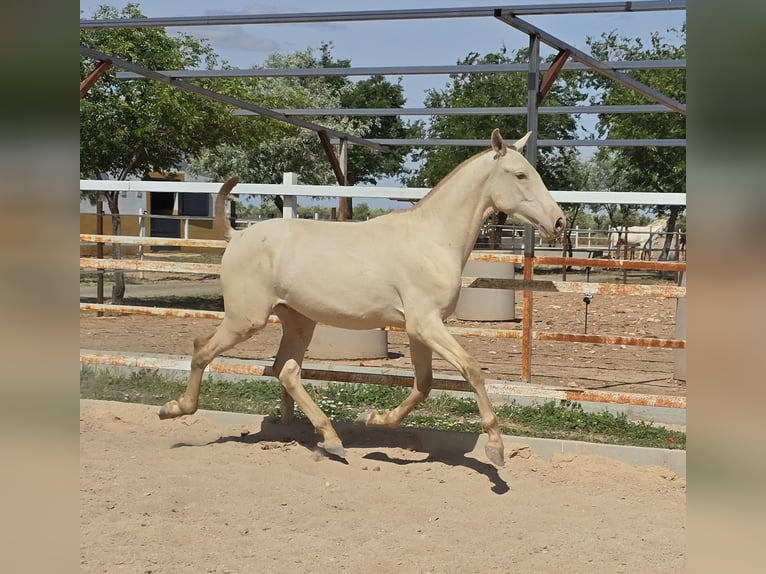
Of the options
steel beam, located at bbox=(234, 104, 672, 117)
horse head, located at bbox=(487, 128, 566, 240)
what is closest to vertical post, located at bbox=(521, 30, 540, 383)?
horse head, located at bbox=(487, 128, 566, 240)

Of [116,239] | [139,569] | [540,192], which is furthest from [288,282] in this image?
[116,239]

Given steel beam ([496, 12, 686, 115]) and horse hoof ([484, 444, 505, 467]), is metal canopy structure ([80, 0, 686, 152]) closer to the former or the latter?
steel beam ([496, 12, 686, 115])

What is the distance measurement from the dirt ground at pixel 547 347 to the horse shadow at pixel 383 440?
2379mm

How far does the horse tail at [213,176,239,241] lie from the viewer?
6.04m

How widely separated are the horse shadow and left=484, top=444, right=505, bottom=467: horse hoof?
0.53 metres

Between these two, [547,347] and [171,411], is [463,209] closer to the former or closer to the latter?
[171,411]

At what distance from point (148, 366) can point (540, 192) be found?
152 inches

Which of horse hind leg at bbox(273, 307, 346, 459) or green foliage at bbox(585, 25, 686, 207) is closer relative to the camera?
horse hind leg at bbox(273, 307, 346, 459)

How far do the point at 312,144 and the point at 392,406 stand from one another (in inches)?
1448

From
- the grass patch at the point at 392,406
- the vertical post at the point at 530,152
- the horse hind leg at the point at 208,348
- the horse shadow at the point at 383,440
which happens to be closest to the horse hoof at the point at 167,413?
the horse hind leg at the point at 208,348

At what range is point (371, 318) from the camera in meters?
5.52
